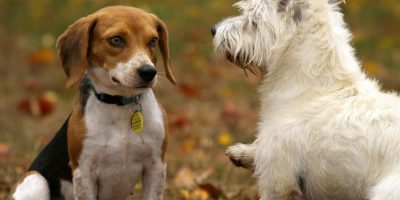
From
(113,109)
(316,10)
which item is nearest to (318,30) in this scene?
(316,10)

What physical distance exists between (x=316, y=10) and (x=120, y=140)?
5.25 ft

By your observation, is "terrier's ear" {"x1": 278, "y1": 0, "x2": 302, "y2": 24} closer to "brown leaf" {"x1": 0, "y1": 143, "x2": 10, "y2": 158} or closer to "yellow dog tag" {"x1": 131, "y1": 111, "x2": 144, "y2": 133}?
"yellow dog tag" {"x1": 131, "y1": 111, "x2": 144, "y2": 133}

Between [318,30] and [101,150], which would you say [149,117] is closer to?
[101,150]

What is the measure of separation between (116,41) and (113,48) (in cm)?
5

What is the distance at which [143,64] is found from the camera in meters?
5.57

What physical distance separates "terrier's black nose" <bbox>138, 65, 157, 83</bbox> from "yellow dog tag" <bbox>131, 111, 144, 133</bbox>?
32 cm

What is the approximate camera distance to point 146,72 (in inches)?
217

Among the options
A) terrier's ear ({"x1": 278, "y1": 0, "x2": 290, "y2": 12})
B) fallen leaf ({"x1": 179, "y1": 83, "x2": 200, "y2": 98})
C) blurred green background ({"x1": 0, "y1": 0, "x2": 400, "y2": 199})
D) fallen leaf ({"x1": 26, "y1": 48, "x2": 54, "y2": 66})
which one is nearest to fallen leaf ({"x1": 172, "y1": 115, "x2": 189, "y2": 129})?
blurred green background ({"x1": 0, "y1": 0, "x2": 400, "y2": 199})

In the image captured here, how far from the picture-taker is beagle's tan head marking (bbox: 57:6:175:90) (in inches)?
220

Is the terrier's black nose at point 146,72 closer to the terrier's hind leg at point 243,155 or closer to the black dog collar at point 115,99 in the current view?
the black dog collar at point 115,99

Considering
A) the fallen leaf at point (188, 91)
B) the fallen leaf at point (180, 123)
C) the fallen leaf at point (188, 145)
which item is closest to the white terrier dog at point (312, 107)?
the fallen leaf at point (188, 145)

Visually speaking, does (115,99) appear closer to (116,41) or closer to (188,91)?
(116,41)

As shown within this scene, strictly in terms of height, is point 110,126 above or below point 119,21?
below

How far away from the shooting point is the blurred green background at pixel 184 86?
811 cm
